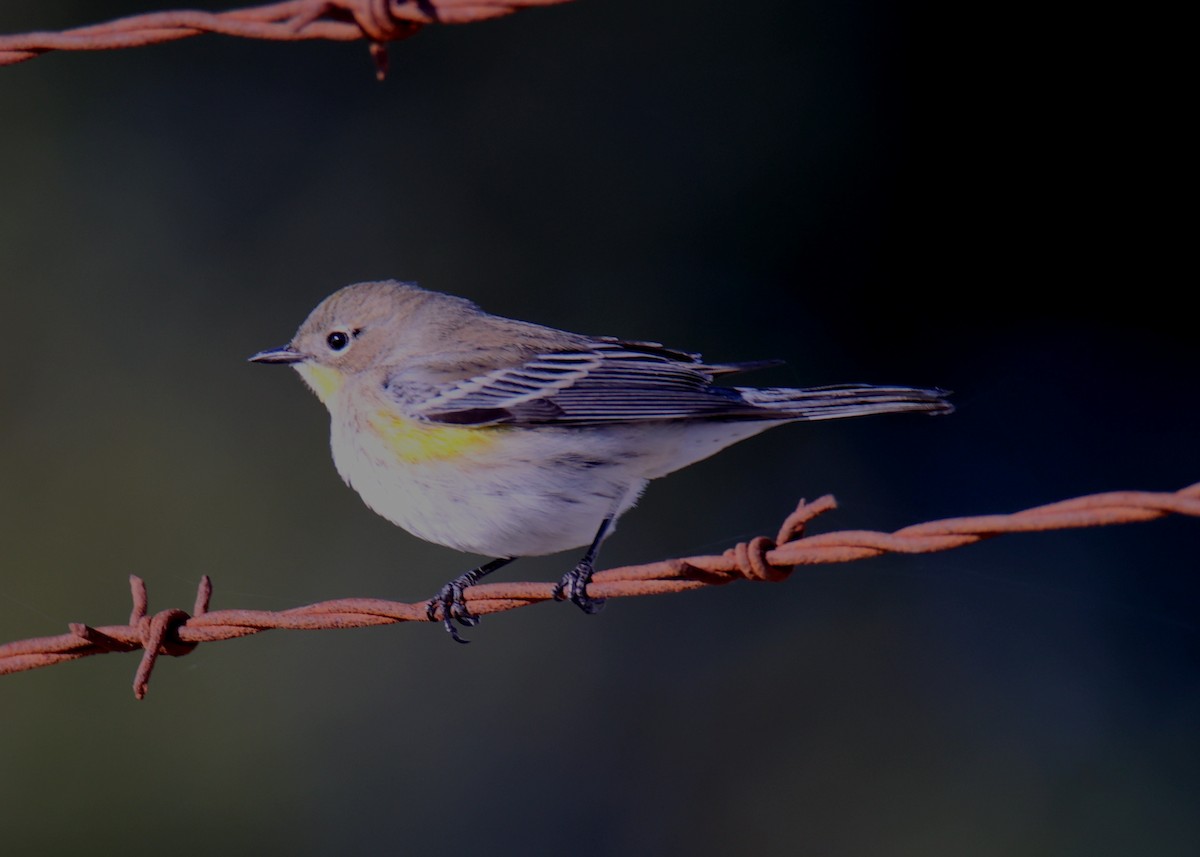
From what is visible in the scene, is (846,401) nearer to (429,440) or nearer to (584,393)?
(584,393)

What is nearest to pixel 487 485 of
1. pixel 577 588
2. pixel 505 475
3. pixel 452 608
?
pixel 505 475

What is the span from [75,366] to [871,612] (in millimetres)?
5021

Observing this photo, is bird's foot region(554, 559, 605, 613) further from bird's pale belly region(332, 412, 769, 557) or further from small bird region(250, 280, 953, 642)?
bird's pale belly region(332, 412, 769, 557)

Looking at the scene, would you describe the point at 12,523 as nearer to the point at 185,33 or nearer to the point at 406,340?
the point at 406,340

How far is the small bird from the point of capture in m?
3.69

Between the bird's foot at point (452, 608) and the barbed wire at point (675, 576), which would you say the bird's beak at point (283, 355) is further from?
the barbed wire at point (675, 576)

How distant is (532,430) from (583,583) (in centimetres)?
92

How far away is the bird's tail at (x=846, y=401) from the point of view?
3.27 metres

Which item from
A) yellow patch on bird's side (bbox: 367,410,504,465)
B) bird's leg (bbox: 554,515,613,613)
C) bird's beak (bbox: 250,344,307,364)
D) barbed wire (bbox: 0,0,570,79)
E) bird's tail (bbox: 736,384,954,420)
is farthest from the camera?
bird's beak (bbox: 250,344,307,364)

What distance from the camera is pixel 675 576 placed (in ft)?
8.50

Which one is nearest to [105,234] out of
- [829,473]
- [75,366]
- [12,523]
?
[75,366]

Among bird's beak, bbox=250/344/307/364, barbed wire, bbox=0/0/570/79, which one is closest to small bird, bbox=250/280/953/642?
bird's beak, bbox=250/344/307/364

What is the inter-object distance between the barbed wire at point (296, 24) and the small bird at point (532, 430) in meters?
1.26

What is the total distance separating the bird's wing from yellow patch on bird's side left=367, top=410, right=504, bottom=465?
0.14ft
